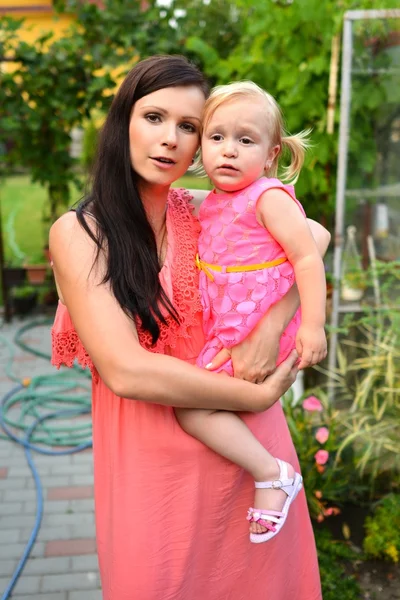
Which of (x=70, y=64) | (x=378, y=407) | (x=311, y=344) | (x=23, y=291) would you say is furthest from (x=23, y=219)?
(x=311, y=344)

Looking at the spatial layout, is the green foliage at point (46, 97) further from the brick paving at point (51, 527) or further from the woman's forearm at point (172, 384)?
the woman's forearm at point (172, 384)

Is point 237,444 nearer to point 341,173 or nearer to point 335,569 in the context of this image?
point 335,569

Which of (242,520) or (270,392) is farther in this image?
(242,520)

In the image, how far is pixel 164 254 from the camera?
5.24ft

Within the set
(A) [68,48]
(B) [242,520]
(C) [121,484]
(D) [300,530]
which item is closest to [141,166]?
(C) [121,484]

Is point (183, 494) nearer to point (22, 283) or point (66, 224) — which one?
point (66, 224)

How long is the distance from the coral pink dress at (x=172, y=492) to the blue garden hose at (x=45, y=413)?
1842 millimetres

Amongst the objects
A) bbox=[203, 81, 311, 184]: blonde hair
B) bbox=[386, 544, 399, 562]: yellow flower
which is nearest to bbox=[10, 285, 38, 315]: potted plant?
bbox=[386, 544, 399, 562]: yellow flower

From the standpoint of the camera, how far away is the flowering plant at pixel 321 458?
302 centimetres

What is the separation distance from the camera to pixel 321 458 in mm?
2963

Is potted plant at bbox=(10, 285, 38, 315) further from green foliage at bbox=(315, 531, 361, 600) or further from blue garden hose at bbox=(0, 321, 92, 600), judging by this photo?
green foliage at bbox=(315, 531, 361, 600)

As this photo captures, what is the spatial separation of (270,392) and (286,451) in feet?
0.81

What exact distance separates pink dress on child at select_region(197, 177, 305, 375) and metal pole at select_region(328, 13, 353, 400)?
1.92 meters

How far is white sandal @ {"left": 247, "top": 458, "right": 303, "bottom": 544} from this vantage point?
1563 mm
